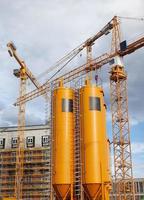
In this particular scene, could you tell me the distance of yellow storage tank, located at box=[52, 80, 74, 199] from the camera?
54.9 metres

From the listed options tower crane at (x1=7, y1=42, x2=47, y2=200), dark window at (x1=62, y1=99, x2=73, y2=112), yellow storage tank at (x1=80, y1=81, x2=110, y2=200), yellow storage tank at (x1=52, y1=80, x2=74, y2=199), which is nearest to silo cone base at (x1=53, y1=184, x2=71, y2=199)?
yellow storage tank at (x1=52, y1=80, x2=74, y2=199)

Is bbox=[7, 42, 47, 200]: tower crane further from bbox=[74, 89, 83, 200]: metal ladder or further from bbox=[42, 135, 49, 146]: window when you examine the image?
bbox=[74, 89, 83, 200]: metal ladder

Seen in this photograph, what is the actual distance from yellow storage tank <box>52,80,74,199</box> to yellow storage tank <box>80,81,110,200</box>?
2325 mm

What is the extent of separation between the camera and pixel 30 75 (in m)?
118

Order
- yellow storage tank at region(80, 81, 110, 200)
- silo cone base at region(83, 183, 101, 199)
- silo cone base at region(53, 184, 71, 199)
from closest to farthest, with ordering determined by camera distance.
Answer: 1. silo cone base at region(83, 183, 101, 199)
2. yellow storage tank at region(80, 81, 110, 200)
3. silo cone base at region(53, 184, 71, 199)

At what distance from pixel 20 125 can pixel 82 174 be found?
57.9 m

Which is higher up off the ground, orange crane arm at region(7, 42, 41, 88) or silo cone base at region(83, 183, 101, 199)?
orange crane arm at region(7, 42, 41, 88)

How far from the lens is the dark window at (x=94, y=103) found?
57.1 meters

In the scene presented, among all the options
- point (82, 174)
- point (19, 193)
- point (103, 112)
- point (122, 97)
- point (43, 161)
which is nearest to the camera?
point (82, 174)

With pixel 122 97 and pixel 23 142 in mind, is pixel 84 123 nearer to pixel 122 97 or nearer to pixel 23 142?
pixel 122 97

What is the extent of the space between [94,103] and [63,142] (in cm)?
826

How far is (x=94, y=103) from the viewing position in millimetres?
57531

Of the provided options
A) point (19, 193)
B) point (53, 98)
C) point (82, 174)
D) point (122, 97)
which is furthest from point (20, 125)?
point (82, 174)

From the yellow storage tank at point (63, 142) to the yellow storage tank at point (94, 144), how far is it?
7.63 feet
